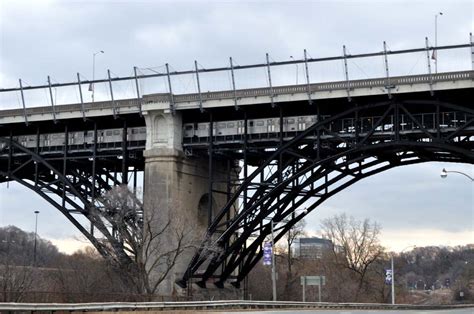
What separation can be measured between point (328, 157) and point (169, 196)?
499 inches

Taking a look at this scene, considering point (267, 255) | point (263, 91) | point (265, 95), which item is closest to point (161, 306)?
point (267, 255)

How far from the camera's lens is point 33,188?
202 feet

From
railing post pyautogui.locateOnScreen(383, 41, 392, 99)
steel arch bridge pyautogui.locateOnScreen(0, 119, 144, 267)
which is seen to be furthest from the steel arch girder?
railing post pyautogui.locateOnScreen(383, 41, 392, 99)

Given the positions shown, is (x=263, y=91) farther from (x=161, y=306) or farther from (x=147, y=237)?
(x=161, y=306)

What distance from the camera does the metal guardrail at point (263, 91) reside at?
46.7 meters

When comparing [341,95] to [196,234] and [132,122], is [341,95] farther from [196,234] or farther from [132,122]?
[132,122]

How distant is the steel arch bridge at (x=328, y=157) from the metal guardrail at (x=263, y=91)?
1.57 metres

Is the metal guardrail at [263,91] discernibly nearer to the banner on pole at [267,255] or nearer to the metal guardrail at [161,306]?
the banner on pole at [267,255]

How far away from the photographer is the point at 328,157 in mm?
50156

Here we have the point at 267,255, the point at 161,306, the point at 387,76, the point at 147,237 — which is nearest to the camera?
the point at 161,306

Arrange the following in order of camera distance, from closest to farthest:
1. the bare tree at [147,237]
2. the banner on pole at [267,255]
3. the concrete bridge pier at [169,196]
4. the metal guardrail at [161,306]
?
1. the metal guardrail at [161,306]
2. the bare tree at [147,237]
3. the concrete bridge pier at [169,196]
4. the banner on pole at [267,255]

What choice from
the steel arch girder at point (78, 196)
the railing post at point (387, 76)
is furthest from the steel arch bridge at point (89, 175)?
the railing post at point (387, 76)

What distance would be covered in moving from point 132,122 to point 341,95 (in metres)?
19.1

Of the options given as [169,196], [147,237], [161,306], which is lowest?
[161,306]
